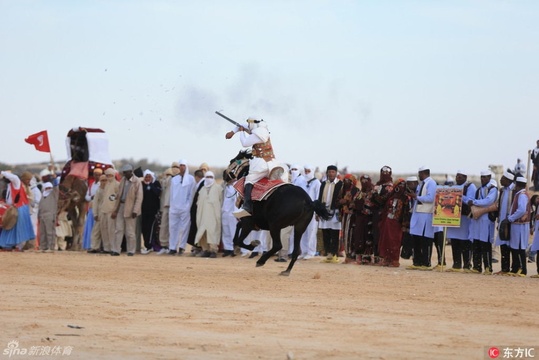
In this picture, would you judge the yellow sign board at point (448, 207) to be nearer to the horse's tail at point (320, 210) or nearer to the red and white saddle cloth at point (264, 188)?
Result: the horse's tail at point (320, 210)

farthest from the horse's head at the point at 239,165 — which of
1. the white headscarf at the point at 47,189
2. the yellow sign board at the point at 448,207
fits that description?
the white headscarf at the point at 47,189

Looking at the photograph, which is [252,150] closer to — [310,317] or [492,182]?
[492,182]

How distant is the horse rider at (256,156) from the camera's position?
18.7 m

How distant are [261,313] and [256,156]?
21.6 feet

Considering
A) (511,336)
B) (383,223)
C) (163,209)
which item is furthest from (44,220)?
(511,336)

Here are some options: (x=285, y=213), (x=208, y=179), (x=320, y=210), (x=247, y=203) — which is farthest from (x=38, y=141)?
(x=320, y=210)

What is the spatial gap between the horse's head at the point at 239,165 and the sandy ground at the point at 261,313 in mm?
1746

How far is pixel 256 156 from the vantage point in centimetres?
1897

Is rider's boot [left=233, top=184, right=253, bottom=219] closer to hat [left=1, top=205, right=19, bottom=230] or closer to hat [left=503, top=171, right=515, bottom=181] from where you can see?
hat [left=503, top=171, right=515, bottom=181]

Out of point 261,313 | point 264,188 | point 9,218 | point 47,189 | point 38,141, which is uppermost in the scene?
point 38,141

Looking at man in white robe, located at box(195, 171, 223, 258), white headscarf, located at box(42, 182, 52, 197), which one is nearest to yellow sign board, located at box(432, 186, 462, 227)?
man in white robe, located at box(195, 171, 223, 258)

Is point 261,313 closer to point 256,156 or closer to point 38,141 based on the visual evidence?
point 256,156

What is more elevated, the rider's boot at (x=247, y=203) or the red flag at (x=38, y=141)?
the red flag at (x=38, y=141)

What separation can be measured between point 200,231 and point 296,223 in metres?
7.15
